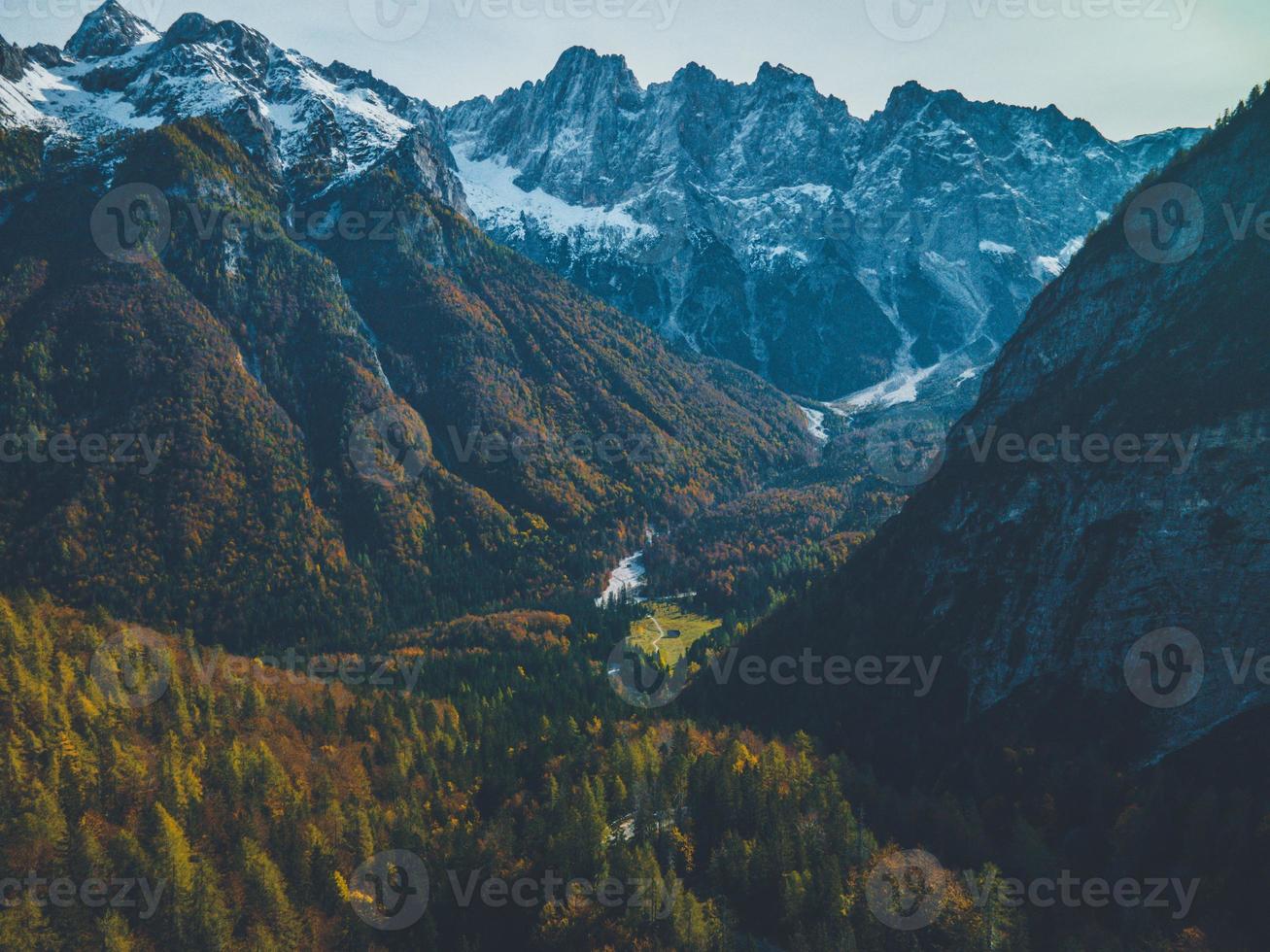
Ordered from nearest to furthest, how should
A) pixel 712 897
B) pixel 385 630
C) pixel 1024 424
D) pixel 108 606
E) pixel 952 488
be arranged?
1. pixel 712 897
2. pixel 1024 424
3. pixel 952 488
4. pixel 108 606
5. pixel 385 630

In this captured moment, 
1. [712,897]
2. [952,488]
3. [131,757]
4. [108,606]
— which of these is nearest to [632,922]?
[712,897]

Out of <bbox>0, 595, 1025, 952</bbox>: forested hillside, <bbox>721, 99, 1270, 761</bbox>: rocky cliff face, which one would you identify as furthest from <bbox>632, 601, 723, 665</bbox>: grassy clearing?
<bbox>0, 595, 1025, 952</bbox>: forested hillside

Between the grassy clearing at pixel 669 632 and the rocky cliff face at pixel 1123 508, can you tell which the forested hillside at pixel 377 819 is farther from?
the grassy clearing at pixel 669 632

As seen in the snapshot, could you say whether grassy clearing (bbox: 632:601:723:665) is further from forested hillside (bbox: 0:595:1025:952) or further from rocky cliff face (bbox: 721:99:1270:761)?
forested hillside (bbox: 0:595:1025:952)

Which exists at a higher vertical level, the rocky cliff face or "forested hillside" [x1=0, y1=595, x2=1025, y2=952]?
the rocky cliff face

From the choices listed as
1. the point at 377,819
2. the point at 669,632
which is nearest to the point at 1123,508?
the point at 377,819

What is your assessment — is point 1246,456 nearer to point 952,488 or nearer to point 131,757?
point 952,488

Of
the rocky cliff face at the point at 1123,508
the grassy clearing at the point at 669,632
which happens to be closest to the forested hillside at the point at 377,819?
the rocky cliff face at the point at 1123,508

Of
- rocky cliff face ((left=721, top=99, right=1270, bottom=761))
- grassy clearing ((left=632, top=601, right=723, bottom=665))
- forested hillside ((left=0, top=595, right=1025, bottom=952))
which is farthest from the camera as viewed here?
grassy clearing ((left=632, top=601, right=723, bottom=665))

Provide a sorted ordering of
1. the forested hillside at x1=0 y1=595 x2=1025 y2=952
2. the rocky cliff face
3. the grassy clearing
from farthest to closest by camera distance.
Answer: the grassy clearing, the rocky cliff face, the forested hillside at x1=0 y1=595 x2=1025 y2=952
